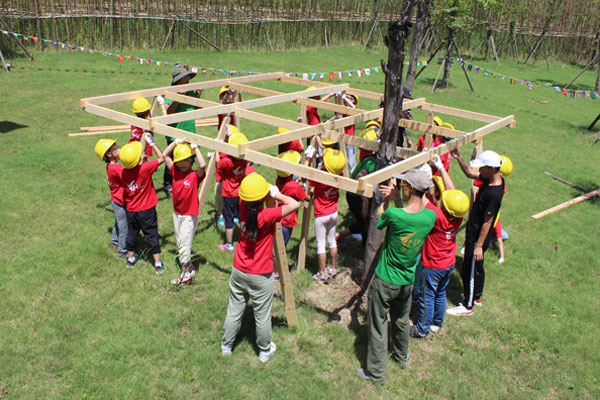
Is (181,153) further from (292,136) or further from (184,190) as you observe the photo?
(292,136)

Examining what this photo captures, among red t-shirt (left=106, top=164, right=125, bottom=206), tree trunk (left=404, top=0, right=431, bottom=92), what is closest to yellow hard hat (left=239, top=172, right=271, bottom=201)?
red t-shirt (left=106, top=164, right=125, bottom=206)

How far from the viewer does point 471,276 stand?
539 cm

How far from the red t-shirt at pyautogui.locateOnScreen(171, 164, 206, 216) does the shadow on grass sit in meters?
7.43

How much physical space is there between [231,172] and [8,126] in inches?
306

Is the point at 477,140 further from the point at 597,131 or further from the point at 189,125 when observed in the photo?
the point at 597,131

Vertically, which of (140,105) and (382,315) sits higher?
(140,105)

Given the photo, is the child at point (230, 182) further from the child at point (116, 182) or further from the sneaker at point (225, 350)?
the sneaker at point (225, 350)

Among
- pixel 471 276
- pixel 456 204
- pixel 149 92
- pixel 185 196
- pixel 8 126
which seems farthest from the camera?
pixel 8 126

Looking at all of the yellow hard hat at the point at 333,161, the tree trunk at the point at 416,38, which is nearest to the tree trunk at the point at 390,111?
the yellow hard hat at the point at 333,161

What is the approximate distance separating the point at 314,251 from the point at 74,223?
3752 millimetres

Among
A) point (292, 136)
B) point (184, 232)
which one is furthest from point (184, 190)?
point (292, 136)

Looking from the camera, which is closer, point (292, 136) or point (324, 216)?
point (292, 136)

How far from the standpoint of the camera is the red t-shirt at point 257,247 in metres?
4.16

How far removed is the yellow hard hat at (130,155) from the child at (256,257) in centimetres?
189
